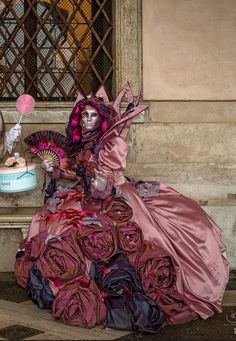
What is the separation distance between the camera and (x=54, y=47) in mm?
6773

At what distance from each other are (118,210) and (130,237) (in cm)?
25

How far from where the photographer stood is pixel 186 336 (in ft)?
15.1

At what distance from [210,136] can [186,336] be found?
251 centimetres

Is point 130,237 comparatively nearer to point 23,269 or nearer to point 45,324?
point 45,324

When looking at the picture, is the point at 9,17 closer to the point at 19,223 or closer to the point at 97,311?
the point at 19,223

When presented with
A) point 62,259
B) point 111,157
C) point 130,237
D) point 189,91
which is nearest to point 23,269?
point 62,259

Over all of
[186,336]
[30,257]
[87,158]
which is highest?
[87,158]

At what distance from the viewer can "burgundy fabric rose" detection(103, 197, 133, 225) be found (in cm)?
512

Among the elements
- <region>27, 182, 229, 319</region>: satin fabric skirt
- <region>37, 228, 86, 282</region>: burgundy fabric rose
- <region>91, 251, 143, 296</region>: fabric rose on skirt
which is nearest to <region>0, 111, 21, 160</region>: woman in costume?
<region>27, 182, 229, 319</region>: satin fabric skirt

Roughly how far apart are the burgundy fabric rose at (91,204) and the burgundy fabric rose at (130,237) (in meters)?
0.25

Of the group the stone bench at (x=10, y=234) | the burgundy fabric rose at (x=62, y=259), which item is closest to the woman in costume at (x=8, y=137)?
the stone bench at (x=10, y=234)

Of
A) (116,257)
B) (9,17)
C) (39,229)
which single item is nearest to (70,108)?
(9,17)

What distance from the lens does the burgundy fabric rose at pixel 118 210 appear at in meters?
5.12

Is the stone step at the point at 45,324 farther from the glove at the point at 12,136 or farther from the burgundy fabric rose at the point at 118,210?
the glove at the point at 12,136
